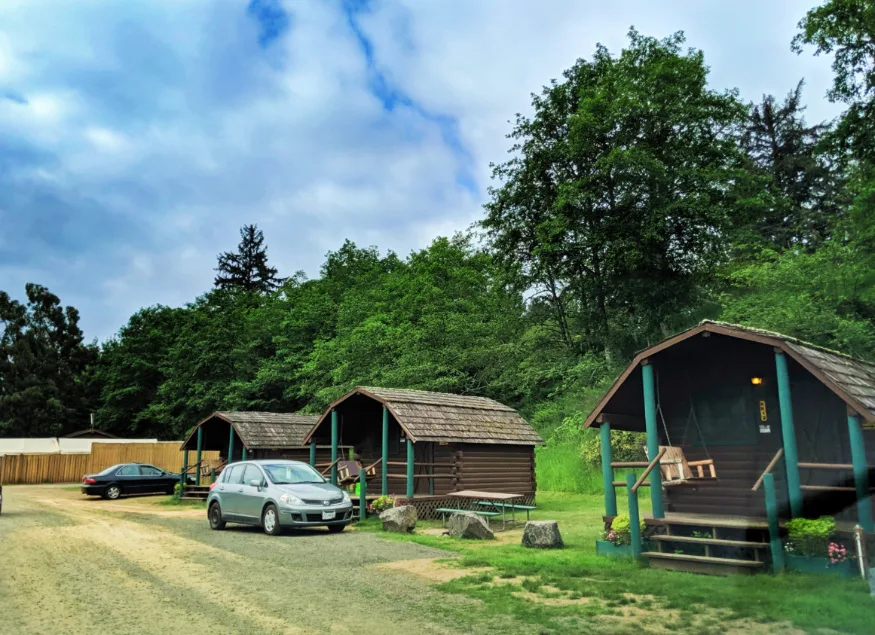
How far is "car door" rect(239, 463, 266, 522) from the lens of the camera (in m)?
14.7

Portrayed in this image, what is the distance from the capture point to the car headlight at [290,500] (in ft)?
46.1

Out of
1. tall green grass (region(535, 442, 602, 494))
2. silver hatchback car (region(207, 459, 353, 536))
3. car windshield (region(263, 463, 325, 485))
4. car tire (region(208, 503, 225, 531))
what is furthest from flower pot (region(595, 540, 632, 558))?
tall green grass (region(535, 442, 602, 494))

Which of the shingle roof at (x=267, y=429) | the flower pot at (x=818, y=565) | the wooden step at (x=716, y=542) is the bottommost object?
the flower pot at (x=818, y=565)

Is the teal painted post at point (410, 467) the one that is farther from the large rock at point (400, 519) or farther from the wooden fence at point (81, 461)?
the wooden fence at point (81, 461)

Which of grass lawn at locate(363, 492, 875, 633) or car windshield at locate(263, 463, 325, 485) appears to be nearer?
grass lawn at locate(363, 492, 875, 633)

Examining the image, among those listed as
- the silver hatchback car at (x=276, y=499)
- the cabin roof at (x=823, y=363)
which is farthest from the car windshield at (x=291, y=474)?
the cabin roof at (x=823, y=363)

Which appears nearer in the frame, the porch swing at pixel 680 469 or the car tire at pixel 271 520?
the porch swing at pixel 680 469

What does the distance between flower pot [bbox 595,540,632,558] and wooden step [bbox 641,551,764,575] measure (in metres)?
0.50

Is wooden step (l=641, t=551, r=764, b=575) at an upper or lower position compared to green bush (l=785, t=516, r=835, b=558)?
lower

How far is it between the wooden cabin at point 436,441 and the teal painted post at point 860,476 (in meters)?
10.1

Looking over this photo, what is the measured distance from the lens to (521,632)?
20.7 feet

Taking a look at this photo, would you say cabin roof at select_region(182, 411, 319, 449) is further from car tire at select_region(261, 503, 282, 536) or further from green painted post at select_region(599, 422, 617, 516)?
green painted post at select_region(599, 422, 617, 516)

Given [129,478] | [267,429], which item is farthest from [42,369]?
[267,429]

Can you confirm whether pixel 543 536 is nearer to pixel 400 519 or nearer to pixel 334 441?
pixel 400 519
